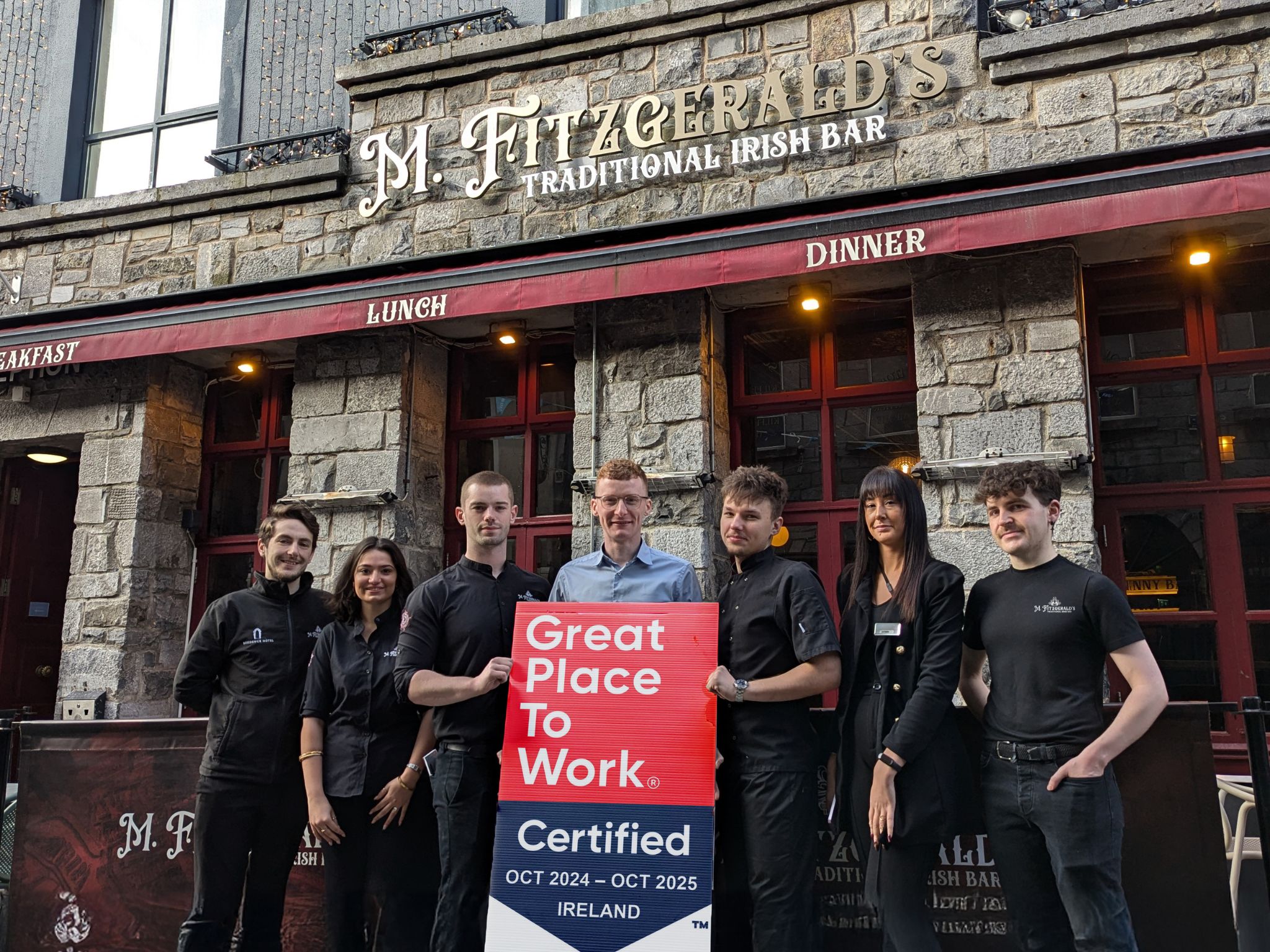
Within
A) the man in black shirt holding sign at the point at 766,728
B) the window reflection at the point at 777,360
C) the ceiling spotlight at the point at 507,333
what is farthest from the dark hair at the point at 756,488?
the ceiling spotlight at the point at 507,333

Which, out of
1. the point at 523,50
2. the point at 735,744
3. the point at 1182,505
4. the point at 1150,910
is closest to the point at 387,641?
the point at 735,744

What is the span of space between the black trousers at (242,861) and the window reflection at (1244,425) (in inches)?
203

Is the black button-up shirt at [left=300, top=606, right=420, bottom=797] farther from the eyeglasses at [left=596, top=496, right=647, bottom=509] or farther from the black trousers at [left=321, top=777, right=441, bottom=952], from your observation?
the eyeglasses at [left=596, top=496, right=647, bottom=509]

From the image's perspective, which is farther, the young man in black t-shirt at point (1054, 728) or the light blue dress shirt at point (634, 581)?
the light blue dress shirt at point (634, 581)

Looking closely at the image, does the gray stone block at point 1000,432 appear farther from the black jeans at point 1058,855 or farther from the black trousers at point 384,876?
the black trousers at point 384,876

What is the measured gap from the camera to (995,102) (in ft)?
19.3

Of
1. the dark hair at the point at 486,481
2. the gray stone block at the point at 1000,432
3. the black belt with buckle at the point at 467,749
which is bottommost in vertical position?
the black belt with buckle at the point at 467,749

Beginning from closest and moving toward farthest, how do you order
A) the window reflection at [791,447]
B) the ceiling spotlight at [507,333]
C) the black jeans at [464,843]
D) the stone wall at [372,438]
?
the black jeans at [464,843] → the window reflection at [791,447] → the stone wall at [372,438] → the ceiling spotlight at [507,333]

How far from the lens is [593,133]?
6824mm

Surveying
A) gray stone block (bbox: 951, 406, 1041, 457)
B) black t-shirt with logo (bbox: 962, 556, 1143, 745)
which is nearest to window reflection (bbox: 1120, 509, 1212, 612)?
gray stone block (bbox: 951, 406, 1041, 457)

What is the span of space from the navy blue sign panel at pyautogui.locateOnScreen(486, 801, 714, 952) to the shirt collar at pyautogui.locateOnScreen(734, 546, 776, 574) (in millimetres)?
802

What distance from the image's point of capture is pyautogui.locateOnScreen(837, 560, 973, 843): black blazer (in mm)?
2934

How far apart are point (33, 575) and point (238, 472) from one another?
2.34 m

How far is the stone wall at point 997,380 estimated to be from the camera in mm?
5414
